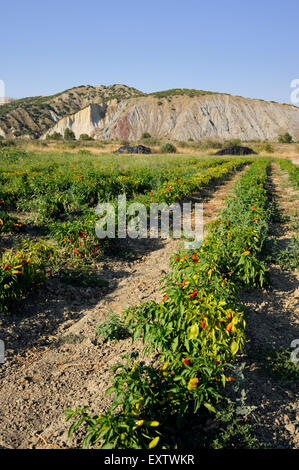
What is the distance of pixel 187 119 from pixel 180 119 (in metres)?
1.56

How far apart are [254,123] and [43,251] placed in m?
71.2

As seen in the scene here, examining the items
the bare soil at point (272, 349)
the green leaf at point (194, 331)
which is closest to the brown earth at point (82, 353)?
the bare soil at point (272, 349)

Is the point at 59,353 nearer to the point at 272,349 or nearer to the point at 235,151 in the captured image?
the point at 272,349

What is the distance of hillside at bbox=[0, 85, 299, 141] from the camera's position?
65.7 m

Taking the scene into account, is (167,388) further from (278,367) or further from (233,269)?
(233,269)

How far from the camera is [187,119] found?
2616 inches

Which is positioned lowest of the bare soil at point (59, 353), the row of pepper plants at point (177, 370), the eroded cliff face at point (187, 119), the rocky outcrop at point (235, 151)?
the bare soil at point (59, 353)

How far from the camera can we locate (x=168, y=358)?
2.20m

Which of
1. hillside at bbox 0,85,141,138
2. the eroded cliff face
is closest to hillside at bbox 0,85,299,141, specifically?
the eroded cliff face

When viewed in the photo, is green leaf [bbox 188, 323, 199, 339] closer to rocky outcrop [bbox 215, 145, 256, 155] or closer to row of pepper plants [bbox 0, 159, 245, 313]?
row of pepper plants [bbox 0, 159, 245, 313]

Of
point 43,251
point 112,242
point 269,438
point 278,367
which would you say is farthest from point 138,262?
point 269,438

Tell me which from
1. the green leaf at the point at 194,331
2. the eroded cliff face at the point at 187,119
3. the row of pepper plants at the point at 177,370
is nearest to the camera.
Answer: the row of pepper plants at the point at 177,370

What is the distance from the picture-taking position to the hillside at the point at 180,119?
6569 cm

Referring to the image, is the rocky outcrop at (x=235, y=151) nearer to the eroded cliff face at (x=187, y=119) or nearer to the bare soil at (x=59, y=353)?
the eroded cliff face at (x=187, y=119)
